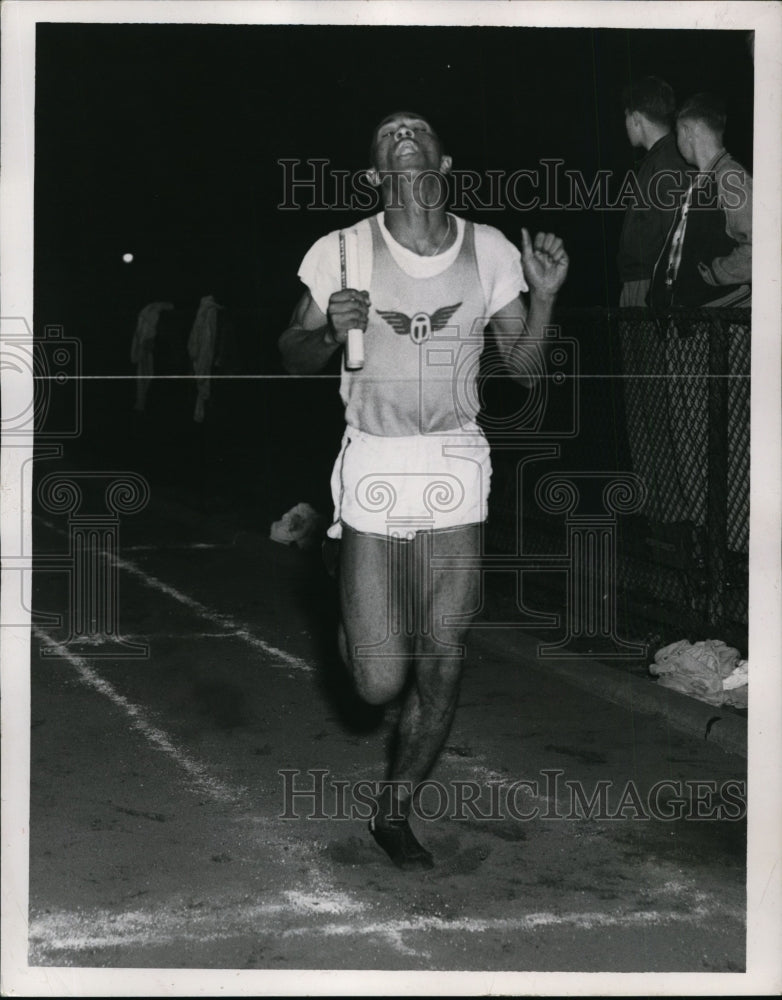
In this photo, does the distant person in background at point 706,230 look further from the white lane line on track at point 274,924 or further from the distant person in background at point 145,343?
the distant person in background at point 145,343

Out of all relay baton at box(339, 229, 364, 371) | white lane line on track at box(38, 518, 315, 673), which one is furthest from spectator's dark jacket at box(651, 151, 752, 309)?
white lane line on track at box(38, 518, 315, 673)

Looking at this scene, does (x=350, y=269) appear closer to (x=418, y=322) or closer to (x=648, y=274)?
(x=418, y=322)

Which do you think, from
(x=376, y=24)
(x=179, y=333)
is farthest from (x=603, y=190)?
(x=179, y=333)

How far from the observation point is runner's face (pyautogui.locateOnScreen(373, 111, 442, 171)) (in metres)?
4.43

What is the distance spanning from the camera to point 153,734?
21.2 ft

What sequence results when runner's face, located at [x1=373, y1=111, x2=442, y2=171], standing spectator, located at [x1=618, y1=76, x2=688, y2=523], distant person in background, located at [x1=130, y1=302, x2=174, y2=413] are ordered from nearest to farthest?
1. runner's face, located at [x1=373, y1=111, x2=442, y2=171]
2. standing spectator, located at [x1=618, y1=76, x2=688, y2=523]
3. distant person in background, located at [x1=130, y1=302, x2=174, y2=413]

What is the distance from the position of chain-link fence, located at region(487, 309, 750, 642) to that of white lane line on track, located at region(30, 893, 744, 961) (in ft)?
9.86

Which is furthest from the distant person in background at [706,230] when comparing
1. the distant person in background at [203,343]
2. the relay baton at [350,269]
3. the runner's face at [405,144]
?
the distant person in background at [203,343]

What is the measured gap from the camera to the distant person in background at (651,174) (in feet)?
24.1

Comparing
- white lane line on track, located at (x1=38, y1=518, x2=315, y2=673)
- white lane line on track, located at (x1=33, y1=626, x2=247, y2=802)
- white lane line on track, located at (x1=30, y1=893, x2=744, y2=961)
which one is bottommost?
white lane line on track, located at (x1=30, y1=893, x2=744, y2=961)

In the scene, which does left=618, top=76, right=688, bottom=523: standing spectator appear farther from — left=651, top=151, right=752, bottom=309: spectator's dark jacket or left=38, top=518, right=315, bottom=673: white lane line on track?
left=38, top=518, right=315, bottom=673: white lane line on track

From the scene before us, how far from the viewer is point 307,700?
704 cm

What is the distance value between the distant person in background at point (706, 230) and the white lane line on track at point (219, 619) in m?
2.65

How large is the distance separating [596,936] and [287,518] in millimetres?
7507
